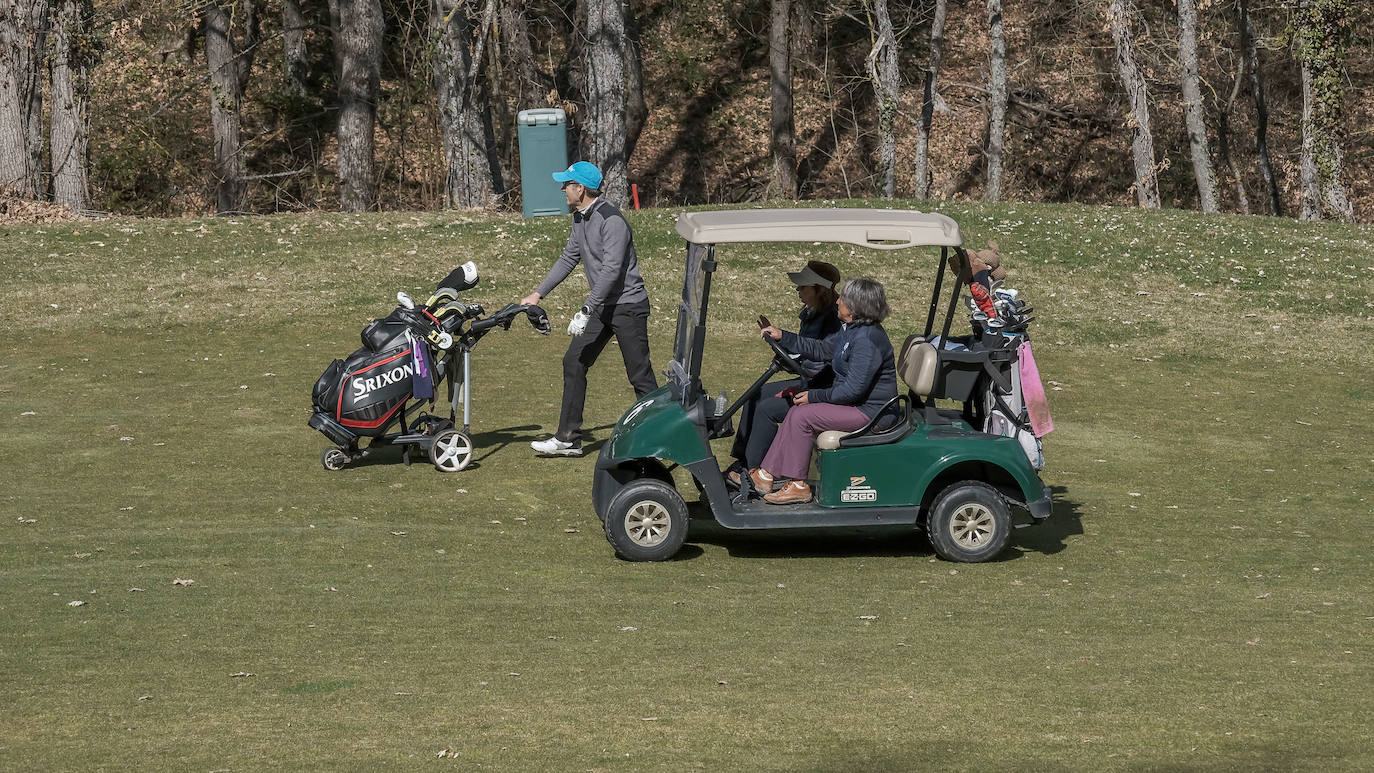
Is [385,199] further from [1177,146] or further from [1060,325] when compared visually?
[1060,325]

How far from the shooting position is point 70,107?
79.3ft

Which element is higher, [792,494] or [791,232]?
[791,232]

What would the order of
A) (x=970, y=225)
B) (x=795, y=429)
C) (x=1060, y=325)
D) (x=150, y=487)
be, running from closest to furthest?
(x=795, y=429) < (x=150, y=487) < (x=1060, y=325) < (x=970, y=225)

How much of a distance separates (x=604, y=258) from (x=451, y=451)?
1599 mm

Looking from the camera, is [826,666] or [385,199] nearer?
[826,666]

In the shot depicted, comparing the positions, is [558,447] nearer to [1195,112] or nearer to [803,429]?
[803,429]

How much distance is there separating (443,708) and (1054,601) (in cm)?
312

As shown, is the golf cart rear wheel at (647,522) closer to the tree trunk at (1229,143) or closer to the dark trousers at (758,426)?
the dark trousers at (758,426)

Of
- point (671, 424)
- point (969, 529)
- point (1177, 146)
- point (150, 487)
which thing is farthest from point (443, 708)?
point (1177, 146)

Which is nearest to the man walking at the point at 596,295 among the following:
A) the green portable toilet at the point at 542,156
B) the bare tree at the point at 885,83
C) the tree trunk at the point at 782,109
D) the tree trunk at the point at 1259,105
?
the green portable toilet at the point at 542,156

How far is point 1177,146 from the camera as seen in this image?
38906 mm

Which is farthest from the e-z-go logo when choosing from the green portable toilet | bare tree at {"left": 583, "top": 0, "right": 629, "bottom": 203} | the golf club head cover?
bare tree at {"left": 583, "top": 0, "right": 629, "bottom": 203}

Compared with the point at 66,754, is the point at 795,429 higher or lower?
higher

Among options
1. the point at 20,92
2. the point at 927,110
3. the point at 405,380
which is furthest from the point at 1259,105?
the point at 405,380
